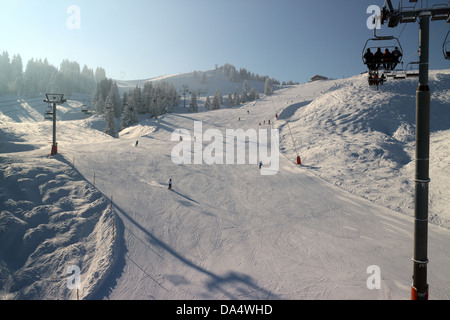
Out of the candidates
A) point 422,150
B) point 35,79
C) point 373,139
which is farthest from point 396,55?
point 35,79

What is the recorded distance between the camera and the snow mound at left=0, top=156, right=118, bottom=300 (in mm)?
10500

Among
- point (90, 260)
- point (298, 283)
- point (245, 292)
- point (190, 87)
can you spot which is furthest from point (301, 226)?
point (190, 87)

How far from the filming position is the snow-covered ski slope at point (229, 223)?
10.5m

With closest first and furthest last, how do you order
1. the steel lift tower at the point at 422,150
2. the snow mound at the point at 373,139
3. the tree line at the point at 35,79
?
the steel lift tower at the point at 422,150 → the snow mound at the point at 373,139 → the tree line at the point at 35,79

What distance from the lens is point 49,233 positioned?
13070mm

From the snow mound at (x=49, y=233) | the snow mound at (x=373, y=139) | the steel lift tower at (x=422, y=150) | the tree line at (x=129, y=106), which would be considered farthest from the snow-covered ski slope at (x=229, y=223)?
the tree line at (x=129, y=106)

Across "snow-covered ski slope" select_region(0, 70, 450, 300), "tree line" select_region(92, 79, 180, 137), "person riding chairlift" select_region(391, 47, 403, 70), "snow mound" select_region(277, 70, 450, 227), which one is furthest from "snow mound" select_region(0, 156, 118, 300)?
"tree line" select_region(92, 79, 180, 137)

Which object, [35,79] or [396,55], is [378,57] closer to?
[396,55]

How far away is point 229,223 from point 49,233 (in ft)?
34.0

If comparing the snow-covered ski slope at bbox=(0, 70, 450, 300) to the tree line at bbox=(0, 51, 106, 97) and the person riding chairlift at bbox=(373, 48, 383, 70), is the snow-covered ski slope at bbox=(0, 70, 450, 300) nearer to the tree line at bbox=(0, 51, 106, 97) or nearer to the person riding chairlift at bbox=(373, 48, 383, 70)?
the person riding chairlift at bbox=(373, 48, 383, 70)

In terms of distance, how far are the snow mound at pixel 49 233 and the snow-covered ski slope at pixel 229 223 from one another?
0.07 metres

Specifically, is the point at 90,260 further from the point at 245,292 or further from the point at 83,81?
the point at 83,81

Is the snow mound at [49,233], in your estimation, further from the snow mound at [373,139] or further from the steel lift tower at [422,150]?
A: the snow mound at [373,139]

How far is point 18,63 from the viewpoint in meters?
109
